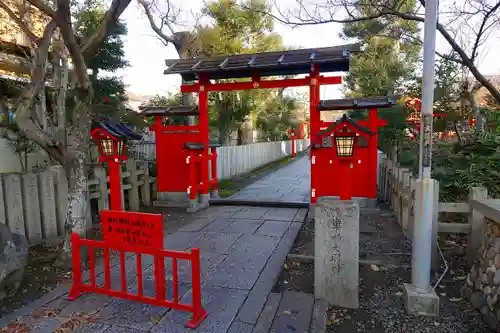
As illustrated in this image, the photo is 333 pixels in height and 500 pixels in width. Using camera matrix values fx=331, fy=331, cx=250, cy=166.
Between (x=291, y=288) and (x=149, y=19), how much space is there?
1181 cm

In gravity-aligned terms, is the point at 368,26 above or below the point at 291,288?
above

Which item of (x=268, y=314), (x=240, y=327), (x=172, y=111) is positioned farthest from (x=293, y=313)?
(x=172, y=111)

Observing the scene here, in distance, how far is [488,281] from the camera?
3.26 m

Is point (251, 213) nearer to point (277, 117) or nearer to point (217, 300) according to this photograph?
point (217, 300)

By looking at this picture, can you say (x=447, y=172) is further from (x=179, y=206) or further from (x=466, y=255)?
(x=179, y=206)

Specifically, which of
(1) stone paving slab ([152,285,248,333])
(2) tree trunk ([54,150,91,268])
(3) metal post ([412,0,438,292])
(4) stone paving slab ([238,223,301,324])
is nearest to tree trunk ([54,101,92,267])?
(2) tree trunk ([54,150,91,268])

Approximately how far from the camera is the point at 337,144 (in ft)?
17.5

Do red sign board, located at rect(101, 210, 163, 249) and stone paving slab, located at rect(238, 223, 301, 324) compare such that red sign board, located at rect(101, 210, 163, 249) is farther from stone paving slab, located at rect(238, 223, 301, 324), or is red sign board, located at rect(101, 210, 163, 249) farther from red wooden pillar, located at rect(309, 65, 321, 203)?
red wooden pillar, located at rect(309, 65, 321, 203)

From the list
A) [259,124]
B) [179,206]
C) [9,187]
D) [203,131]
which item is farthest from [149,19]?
[259,124]

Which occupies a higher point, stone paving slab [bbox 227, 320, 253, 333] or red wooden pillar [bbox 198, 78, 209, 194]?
red wooden pillar [bbox 198, 78, 209, 194]

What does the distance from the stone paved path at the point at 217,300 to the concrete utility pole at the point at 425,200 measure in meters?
1.05

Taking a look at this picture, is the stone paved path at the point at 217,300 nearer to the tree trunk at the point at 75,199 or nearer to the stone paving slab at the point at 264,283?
the stone paving slab at the point at 264,283

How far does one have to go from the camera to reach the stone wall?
3.07m

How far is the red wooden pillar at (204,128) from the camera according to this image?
778 cm
